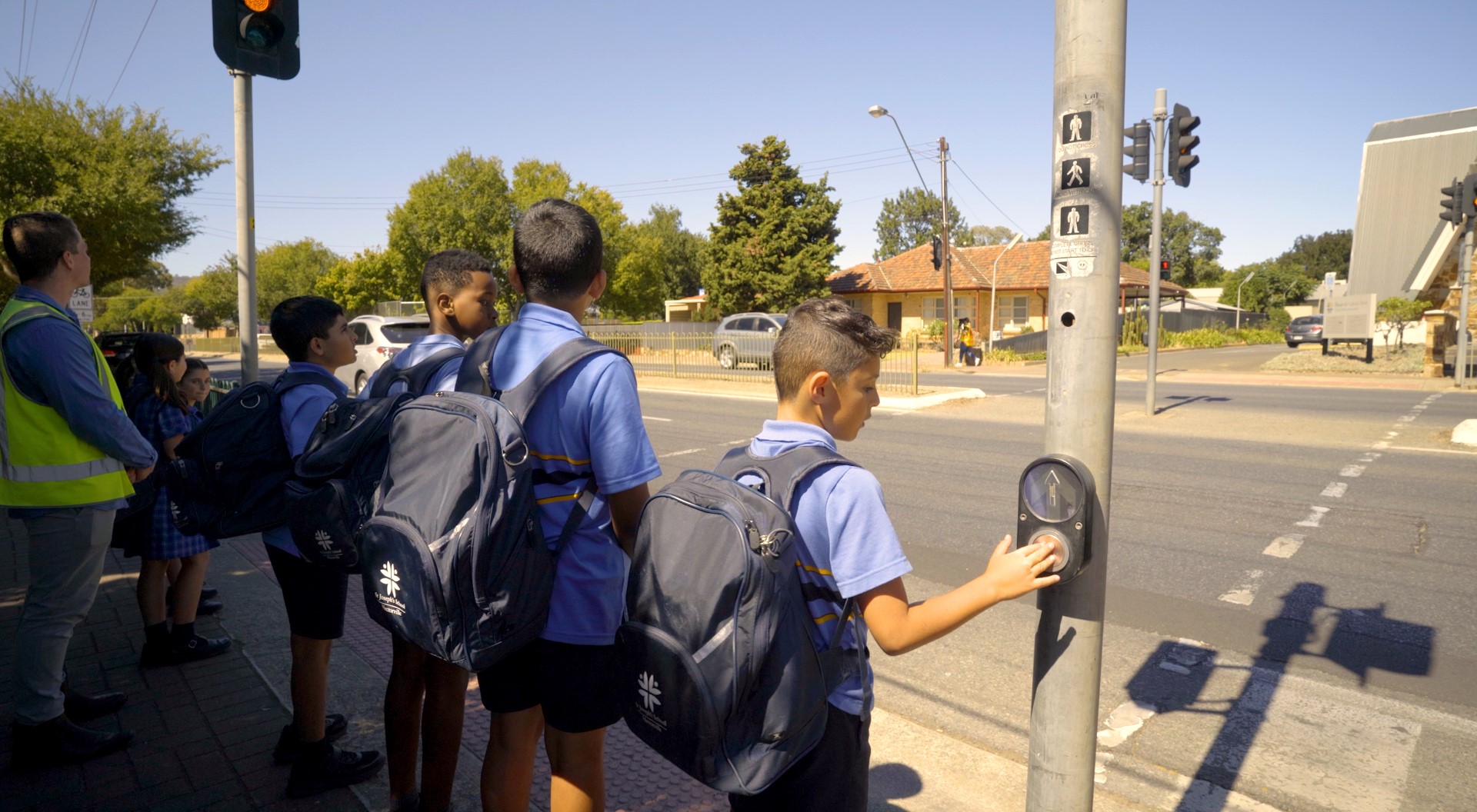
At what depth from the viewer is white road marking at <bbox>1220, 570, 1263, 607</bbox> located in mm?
5457

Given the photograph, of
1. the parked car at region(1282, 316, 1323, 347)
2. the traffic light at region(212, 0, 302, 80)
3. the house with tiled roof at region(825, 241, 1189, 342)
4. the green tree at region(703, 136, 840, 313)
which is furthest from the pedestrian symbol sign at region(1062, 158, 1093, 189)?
the parked car at region(1282, 316, 1323, 347)

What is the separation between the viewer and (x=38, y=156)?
57.9 feet

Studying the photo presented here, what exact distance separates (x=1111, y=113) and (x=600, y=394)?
1.27m

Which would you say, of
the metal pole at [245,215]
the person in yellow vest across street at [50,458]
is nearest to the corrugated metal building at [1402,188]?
the metal pole at [245,215]

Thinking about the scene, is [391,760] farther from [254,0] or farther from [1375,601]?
[1375,601]

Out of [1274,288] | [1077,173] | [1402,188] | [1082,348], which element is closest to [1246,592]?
[1082,348]

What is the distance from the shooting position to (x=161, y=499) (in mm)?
4195

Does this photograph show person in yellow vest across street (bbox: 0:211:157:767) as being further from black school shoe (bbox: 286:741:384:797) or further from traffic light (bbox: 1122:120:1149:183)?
traffic light (bbox: 1122:120:1149:183)

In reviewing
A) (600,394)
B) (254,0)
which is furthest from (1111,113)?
(254,0)

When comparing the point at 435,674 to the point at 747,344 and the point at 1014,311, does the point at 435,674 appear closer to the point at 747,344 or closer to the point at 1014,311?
the point at 747,344

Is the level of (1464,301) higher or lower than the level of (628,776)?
higher

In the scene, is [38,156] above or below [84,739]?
above

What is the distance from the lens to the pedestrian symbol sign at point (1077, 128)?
6.02ft

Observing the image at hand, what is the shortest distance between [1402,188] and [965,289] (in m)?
32.7
